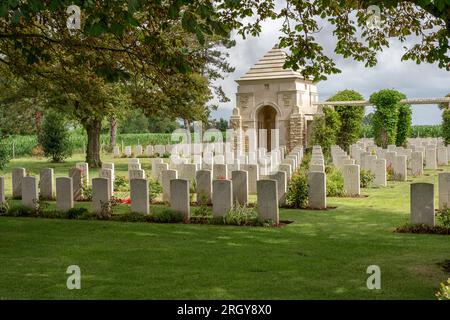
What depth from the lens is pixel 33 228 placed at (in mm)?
12719

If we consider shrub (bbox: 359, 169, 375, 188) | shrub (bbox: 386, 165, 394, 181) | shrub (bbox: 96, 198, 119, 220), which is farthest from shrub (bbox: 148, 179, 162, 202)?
shrub (bbox: 386, 165, 394, 181)

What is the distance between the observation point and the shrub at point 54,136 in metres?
37.8

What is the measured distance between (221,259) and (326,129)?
28.6 metres

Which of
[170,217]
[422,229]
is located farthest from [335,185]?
[170,217]

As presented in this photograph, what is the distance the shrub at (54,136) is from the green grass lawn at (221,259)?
986 inches

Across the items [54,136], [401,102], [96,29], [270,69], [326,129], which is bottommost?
[54,136]

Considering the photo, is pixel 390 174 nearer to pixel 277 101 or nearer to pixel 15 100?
pixel 277 101

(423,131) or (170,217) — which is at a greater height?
(423,131)

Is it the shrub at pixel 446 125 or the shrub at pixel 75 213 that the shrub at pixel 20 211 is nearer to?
the shrub at pixel 75 213

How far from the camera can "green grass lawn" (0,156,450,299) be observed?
7.41m

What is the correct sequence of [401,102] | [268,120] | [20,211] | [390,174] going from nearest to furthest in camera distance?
[20,211] < [390,174] < [401,102] < [268,120]

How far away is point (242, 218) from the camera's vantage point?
13.0 metres

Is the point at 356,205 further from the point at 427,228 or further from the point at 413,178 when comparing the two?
the point at 413,178

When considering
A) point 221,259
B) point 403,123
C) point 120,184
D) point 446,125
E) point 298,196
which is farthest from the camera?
point 403,123
